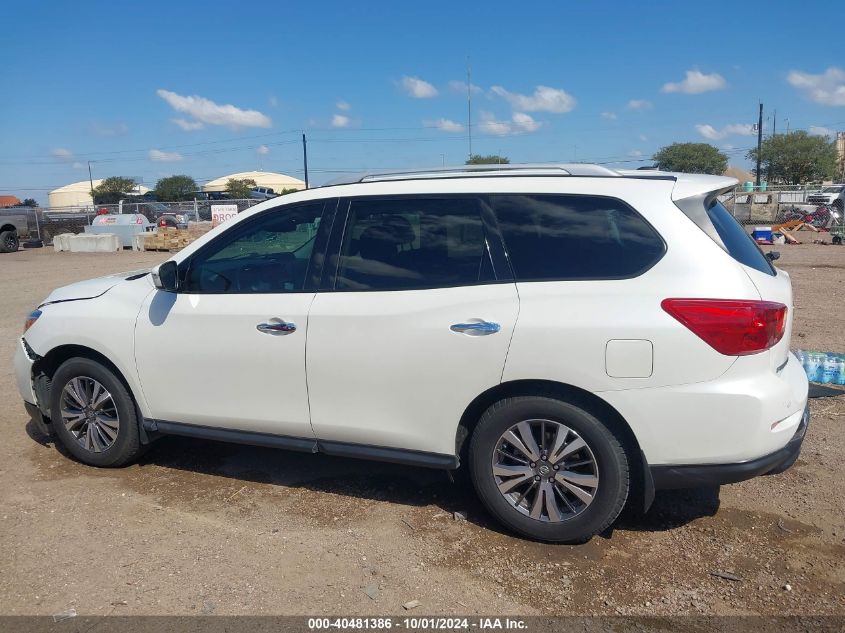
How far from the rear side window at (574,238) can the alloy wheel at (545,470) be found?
81cm

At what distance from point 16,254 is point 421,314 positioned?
2806cm

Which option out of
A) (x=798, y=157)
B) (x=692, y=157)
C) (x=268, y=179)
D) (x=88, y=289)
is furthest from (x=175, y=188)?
(x=88, y=289)

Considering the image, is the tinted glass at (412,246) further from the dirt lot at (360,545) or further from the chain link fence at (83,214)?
the chain link fence at (83,214)

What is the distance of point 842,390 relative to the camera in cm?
606

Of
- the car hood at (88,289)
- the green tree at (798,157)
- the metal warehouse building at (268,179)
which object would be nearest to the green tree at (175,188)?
the metal warehouse building at (268,179)

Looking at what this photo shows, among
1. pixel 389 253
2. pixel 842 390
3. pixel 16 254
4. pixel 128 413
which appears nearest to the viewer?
pixel 389 253

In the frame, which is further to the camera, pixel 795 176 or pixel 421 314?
pixel 795 176

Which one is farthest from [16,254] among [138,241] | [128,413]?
[128,413]

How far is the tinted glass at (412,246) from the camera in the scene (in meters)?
3.91

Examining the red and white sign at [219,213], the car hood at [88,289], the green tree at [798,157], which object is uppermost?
the green tree at [798,157]

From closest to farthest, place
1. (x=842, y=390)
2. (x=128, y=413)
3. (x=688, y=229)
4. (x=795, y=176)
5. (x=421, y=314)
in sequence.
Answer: (x=688, y=229) < (x=421, y=314) < (x=128, y=413) < (x=842, y=390) < (x=795, y=176)

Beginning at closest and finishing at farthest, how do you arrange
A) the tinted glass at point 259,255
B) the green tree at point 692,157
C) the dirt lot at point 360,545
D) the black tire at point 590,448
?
1. the dirt lot at point 360,545
2. the black tire at point 590,448
3. the tinted glass at point 259,255
4. the green tree at point 692,157

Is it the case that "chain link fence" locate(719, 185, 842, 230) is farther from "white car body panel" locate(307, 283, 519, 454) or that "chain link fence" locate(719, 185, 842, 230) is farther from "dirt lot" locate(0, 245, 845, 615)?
"white car body panel" locate(307, 283, 519, 454)

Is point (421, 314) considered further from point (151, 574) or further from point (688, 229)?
point (151, 574)
